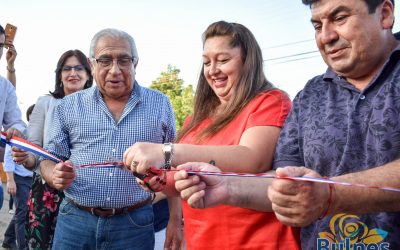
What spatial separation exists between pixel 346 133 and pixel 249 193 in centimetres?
49

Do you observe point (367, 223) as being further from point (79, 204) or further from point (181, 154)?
point (79, 204)

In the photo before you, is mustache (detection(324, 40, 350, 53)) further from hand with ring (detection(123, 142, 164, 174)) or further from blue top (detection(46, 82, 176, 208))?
blue top (detection(46, 82, 176, 208))

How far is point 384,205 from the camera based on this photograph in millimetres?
1434

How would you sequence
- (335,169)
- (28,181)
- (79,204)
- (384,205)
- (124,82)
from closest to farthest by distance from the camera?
1. (384,205)
2. (335,169)
3. (79,204)
4. (124,82)
5. (28,181)

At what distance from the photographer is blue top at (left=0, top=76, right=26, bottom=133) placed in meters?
3.73

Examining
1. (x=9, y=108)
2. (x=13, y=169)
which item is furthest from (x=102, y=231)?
(x=13, y=169)

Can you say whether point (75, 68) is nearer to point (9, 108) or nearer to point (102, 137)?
point (9, 108)

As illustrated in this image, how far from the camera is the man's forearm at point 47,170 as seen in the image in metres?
Result: 3.01

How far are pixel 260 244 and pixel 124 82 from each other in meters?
1.73

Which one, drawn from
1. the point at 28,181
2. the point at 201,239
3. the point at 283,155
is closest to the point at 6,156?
the point at 28,181

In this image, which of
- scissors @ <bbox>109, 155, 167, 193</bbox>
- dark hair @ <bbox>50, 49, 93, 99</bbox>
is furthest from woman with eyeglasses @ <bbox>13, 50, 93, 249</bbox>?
scissors @ <bbox>109, 155, 167, 193</bbox>

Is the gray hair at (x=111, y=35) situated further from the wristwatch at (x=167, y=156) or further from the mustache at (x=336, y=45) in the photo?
the mustache at (x=336, y=45)

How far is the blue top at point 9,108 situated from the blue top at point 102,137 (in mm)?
787

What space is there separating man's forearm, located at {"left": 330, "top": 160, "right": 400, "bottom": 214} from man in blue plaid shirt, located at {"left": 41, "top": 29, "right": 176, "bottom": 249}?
1799 mm
